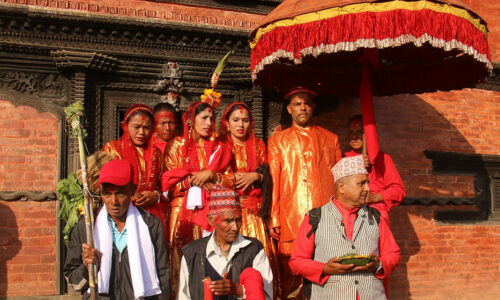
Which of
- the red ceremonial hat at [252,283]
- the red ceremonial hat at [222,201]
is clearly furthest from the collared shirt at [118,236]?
the red ceremonial hat at [252,283]

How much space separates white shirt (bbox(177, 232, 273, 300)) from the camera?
3535mm

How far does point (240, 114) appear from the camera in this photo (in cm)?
542

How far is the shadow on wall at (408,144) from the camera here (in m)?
7.49

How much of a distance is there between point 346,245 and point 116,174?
165cm

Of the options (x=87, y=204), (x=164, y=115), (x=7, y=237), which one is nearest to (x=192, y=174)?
(x=164, y=115)

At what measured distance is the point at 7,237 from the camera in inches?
231

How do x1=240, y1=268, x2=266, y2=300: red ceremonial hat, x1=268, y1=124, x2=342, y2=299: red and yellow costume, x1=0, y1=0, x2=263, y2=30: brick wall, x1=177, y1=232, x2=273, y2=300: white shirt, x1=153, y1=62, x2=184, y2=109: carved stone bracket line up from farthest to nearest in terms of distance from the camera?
x1=153, y1=62, x2=184, y2=109: carved stone bracket < x1=0, y1=0, x2=263, y2=30: brick wall < x1=268, y1=124, x2=342, y2=299: red and yellow costume < x1=177, y1=232, x2=273, y2=300: white shirt < x1=240, y1=268, x2=266, y2=300: red ceremonial hat

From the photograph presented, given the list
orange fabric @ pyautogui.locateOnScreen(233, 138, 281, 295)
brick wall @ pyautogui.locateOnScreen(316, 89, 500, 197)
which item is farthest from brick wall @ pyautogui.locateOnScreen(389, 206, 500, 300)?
orange fabric @ pyautogui.locateOnScreen(233, 138, 281, 295)

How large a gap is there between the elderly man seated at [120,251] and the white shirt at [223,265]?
157 millimetres

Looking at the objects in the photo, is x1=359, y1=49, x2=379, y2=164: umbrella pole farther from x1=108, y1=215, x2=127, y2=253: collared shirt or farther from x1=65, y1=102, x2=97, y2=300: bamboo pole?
x1=65, y1=102, x2=97, y2=300: bamboo pole

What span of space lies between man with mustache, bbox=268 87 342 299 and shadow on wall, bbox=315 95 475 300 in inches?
66.0

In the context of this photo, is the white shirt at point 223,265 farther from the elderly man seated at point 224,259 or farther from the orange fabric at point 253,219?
the orange fabric at point 253,219

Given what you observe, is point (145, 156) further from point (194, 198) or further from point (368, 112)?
point (368, 112)

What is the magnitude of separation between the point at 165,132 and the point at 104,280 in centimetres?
237
